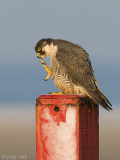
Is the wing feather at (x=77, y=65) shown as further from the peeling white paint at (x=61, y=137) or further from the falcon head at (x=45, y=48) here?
the peeling white paint at (x=61, y=137)

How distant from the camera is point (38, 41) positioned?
6457 millimetres

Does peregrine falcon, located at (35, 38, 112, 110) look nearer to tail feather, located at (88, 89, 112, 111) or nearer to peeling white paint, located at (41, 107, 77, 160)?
tail feather, located at (88, 89, 112, 111)

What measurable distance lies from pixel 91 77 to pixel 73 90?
1.34 ft

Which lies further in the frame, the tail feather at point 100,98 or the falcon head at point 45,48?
the falcon head at point 45,48

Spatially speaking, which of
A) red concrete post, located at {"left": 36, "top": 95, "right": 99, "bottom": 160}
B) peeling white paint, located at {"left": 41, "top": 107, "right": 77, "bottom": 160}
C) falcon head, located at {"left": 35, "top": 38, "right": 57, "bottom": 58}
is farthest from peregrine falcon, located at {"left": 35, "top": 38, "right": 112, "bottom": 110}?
peeling white paint, located at {"left": 41, "top": 107, "right": 77, "bottom": 160}

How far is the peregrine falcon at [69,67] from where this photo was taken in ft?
19.7

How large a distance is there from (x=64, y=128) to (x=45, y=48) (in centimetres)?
234

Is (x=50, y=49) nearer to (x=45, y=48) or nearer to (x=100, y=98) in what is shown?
(x=45, y=48)

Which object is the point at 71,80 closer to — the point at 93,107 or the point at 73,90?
the point at 73,90

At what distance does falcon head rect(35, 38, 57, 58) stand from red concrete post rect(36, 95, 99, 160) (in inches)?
73.8

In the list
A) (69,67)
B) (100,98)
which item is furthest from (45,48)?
(100,98)

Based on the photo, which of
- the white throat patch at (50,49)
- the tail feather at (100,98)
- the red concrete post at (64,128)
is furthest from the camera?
the white throat patch at (50,49)

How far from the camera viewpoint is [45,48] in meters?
6.41

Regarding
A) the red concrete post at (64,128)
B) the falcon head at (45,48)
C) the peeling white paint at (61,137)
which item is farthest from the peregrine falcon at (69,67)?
the peeling white paint at (61,137)
